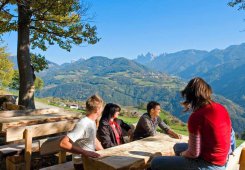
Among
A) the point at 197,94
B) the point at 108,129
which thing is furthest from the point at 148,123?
the point at 197,94

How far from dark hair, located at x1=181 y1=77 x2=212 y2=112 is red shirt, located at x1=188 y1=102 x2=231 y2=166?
0.30 ft

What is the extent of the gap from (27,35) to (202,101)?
34.9 ft

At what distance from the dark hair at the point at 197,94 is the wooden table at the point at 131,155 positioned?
120cm

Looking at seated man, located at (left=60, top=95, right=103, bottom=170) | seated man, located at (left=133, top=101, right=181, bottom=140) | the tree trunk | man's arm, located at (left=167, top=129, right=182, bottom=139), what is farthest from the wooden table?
the tree trunk

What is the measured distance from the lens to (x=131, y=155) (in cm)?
472

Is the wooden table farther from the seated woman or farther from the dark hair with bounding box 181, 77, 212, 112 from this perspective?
the dark hair with bounding box 181, 77, 212, 112

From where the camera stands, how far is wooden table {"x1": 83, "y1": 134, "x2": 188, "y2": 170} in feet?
13.9

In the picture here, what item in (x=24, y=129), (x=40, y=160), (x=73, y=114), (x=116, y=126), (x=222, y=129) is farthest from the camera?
(x=73, y=114)

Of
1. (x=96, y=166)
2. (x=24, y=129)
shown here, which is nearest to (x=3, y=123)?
(x=24, y=129)

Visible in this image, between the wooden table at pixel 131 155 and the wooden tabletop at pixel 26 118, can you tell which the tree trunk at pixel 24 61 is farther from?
the wooden table at pixel 131 155

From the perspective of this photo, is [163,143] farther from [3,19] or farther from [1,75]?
[1,75]

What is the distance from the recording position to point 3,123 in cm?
703

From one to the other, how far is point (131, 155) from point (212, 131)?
1.41 m

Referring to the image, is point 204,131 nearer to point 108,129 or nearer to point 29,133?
point 108,129
